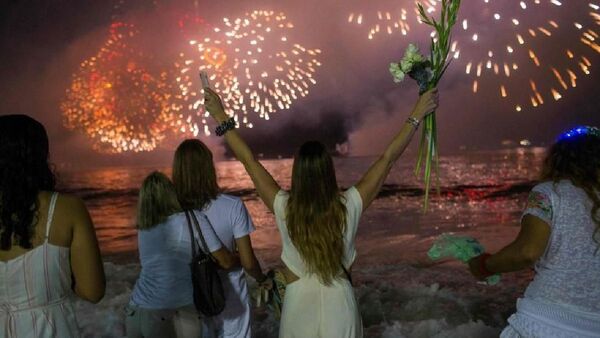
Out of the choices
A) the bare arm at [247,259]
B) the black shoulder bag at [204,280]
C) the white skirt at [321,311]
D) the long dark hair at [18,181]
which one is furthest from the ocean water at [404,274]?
the long dark hair at [18,181]

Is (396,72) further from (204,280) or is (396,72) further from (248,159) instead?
(204,280)

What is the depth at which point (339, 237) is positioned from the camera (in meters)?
3.05

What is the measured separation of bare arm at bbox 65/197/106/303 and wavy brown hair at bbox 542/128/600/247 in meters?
2.17

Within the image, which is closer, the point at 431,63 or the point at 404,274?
the point at 431,63

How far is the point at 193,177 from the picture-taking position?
12.8 ft

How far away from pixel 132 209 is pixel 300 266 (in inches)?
1275

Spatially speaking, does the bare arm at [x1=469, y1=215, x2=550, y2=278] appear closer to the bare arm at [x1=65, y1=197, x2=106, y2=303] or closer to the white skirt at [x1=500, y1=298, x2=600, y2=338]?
the white skirt at [x1=500, y1=298, x2=600, y2=338]

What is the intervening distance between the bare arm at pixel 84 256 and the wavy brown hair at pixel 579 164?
7.11 ft

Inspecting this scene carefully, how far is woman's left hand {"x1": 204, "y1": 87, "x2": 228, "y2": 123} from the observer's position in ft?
11.7

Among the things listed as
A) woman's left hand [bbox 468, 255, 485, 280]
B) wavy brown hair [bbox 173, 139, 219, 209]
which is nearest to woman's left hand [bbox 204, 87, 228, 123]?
wavy brown hair [bbox 173, 139, 219, 209]

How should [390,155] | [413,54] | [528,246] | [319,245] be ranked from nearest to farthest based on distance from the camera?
[528,246] → [319,245] → [390,155] → [413,54]

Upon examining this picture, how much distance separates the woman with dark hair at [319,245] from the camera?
9.91ft

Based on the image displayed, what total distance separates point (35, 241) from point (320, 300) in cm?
138

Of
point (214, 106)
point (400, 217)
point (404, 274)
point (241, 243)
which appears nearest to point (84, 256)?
point (214, 106)
